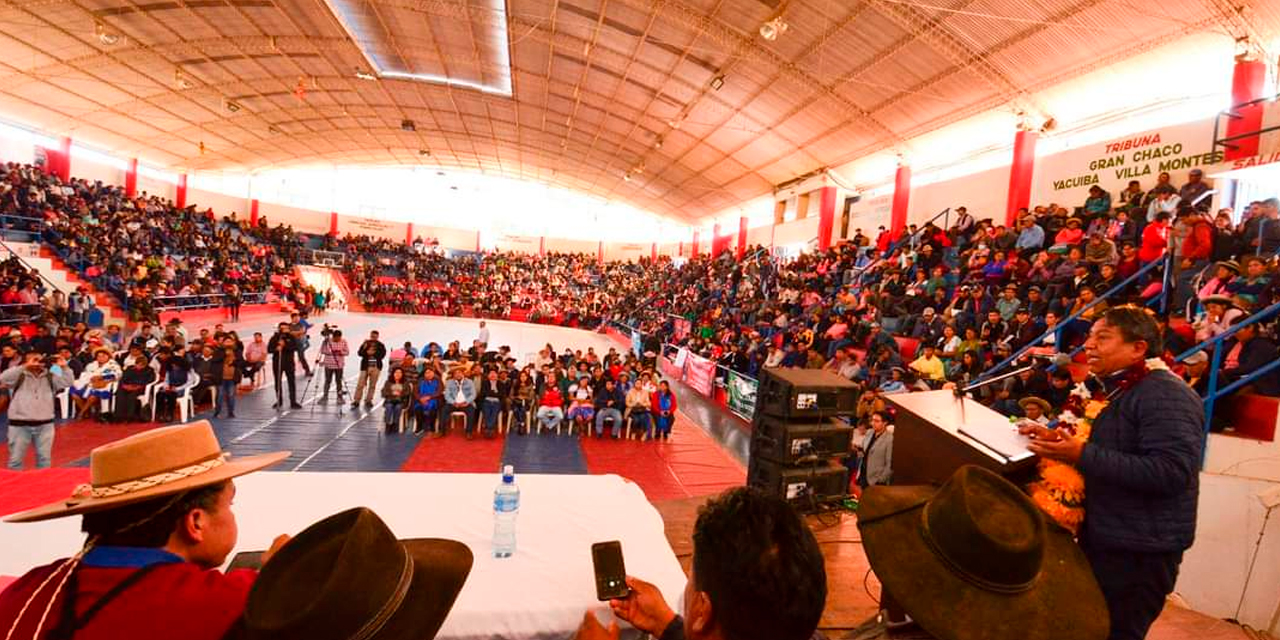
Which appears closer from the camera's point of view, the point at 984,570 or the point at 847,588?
the point at 984,570

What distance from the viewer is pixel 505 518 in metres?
2.54

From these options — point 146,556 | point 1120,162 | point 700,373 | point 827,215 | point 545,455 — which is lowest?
point 545,455

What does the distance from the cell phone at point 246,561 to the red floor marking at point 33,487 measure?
288 cm

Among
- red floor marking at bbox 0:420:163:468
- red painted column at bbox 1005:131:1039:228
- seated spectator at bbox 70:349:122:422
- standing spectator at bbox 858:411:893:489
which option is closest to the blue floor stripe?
standing spectator at bbox 858:411:893:489

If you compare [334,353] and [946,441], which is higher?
[946,441]

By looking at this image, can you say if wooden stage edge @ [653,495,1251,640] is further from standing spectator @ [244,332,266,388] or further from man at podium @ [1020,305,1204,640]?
standing spectator @ [244,332,266,388]

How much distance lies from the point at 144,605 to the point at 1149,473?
2.79 m

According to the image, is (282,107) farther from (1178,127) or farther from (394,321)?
(1178,127)

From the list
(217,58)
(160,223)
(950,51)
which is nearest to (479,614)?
(950,51)

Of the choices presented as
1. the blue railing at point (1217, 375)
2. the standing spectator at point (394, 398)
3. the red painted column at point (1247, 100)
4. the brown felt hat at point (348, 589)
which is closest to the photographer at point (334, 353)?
the standing spectator at point (394, 398)

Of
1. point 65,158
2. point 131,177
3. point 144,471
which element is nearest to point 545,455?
point 144,471

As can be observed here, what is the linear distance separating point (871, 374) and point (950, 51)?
7447mm

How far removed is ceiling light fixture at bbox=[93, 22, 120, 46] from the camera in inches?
550

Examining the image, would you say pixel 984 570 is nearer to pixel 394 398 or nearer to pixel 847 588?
pixel 847 588
